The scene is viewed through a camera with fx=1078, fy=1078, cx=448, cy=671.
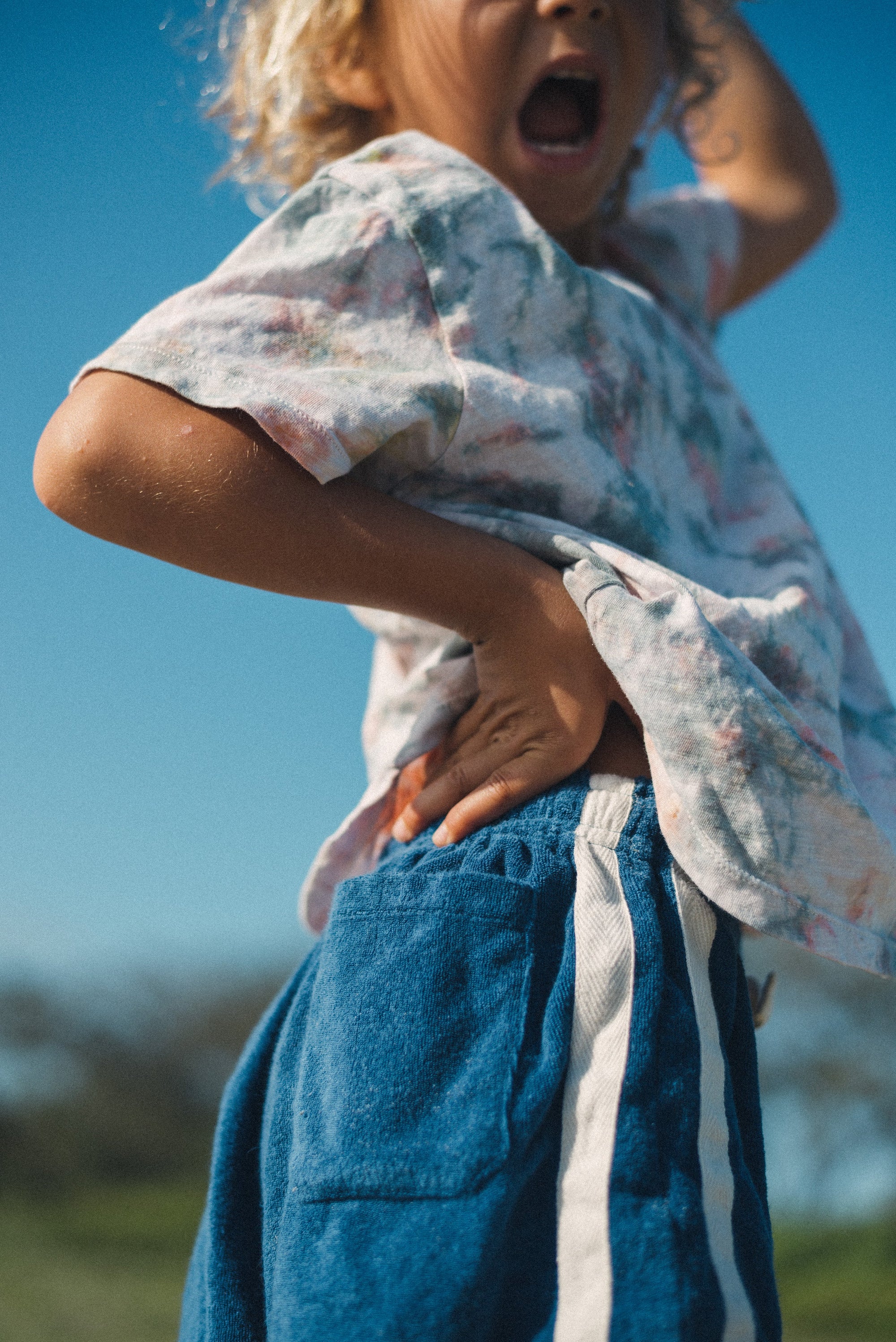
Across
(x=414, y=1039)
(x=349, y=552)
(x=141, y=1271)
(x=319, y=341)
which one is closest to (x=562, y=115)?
(x=319, y=341)

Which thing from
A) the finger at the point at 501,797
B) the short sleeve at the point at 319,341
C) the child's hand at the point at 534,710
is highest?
the short sleeve at the point at 319,341

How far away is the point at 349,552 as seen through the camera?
2.63 feet

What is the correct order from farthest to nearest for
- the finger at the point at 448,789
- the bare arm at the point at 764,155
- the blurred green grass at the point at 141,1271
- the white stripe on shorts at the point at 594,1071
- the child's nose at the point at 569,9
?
the blurred green grass at the point at 141,1271 < the bare arm at the point at 764,155 < the child's nose at the point at 569,9 < the finger at the point at 448,789 < the white stripe on shorts at the point at 594,1071

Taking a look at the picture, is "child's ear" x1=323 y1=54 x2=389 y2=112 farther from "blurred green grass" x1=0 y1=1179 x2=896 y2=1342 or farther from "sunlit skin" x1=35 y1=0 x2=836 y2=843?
"blurred green grass" x1=0 y1=1179 x2=896 y2=1342

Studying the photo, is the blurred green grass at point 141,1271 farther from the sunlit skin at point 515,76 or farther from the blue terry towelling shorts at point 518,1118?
the sunlit skin at point 515,76

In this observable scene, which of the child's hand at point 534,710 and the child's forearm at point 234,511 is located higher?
the child's forearm at point 234,511

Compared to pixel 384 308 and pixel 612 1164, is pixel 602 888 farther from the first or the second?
pixel 384 308

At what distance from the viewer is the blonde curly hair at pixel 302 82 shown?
3.85 ft

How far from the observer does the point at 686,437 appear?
40.8 inches

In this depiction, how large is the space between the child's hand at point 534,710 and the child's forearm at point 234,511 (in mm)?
27

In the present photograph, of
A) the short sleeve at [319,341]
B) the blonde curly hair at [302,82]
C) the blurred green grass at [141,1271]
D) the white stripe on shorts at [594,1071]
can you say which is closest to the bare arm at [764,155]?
the blonde curly hair at [302,82]

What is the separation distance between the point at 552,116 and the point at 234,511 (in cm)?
64

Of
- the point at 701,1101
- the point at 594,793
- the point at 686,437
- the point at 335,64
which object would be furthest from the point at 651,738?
the point at 335,64

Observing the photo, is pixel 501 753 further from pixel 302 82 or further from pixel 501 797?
pixel 302 82
